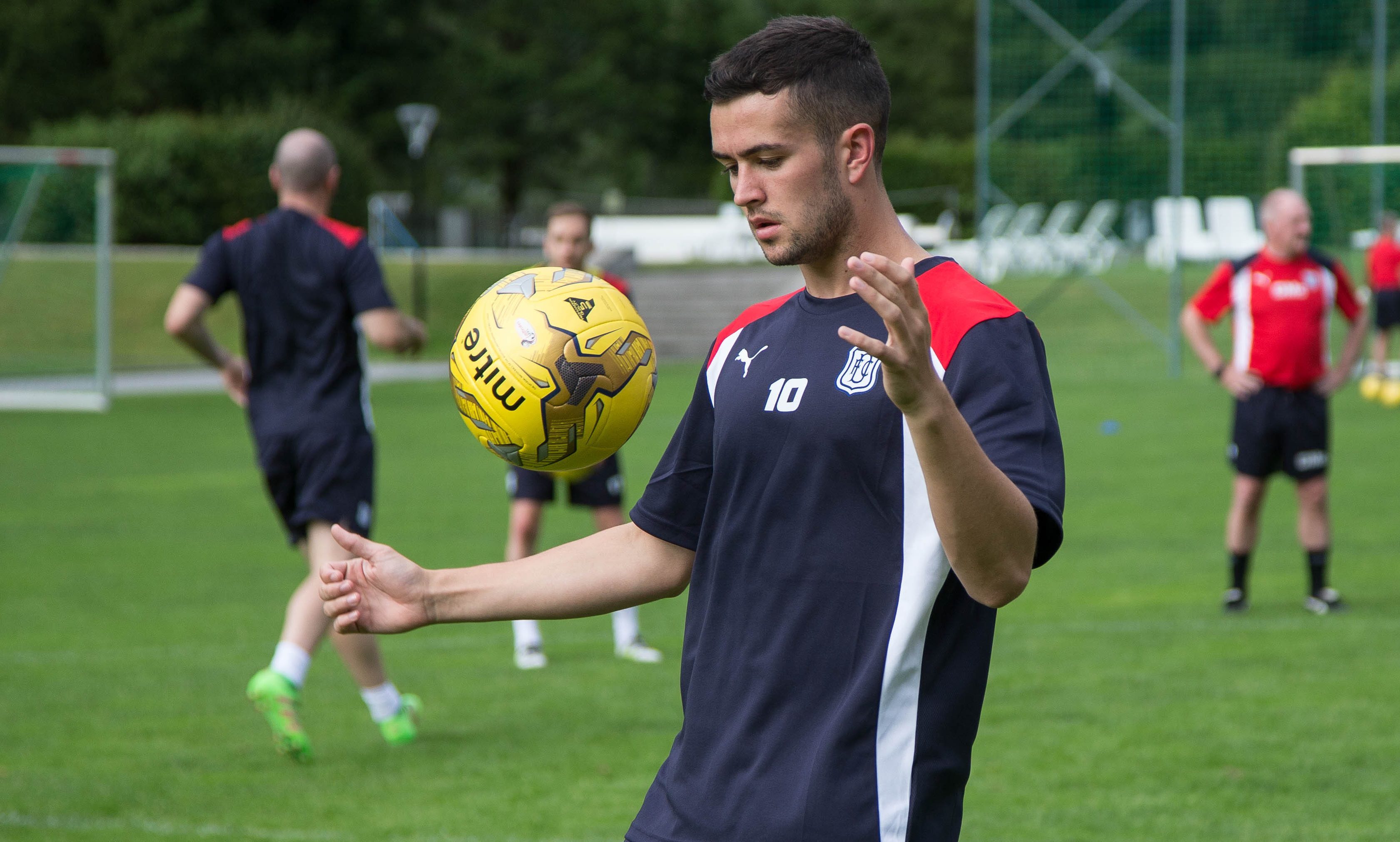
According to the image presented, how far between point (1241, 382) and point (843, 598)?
22.5ft

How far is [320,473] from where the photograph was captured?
613 cm

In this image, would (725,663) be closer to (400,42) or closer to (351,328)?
(351,328)

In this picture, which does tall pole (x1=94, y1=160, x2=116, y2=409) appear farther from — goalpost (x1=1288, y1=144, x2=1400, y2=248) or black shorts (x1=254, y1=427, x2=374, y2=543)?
goalpost (x1=1288, y1=144, x2=1400, y2=248)

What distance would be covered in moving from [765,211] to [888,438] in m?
0.39

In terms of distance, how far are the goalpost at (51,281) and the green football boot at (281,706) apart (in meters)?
17.2

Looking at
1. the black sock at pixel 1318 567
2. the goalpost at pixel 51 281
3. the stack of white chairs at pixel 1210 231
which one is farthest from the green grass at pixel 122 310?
the black sock at pixel 1318 567

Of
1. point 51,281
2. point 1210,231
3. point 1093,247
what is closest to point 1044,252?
point 1093,247

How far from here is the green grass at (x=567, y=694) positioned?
17.6 ft

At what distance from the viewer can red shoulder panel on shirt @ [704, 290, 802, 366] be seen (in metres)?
2.62

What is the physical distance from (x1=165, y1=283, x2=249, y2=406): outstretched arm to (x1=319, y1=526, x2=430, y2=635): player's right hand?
3775 mm

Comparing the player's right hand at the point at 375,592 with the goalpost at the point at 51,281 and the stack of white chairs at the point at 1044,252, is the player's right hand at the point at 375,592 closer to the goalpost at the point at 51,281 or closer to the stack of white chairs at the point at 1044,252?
the goalpost at the point at 51,281

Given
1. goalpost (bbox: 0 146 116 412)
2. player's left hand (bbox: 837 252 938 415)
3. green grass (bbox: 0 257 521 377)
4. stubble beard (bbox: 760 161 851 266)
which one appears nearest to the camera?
player's left hand (bbox: 837 252 938 415)

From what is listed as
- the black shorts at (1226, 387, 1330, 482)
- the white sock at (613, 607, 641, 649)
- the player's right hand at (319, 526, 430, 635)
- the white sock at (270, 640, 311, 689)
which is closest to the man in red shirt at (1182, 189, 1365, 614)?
the black shorts at (1226, 387, 1330, 482)

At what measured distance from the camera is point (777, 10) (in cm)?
6116
